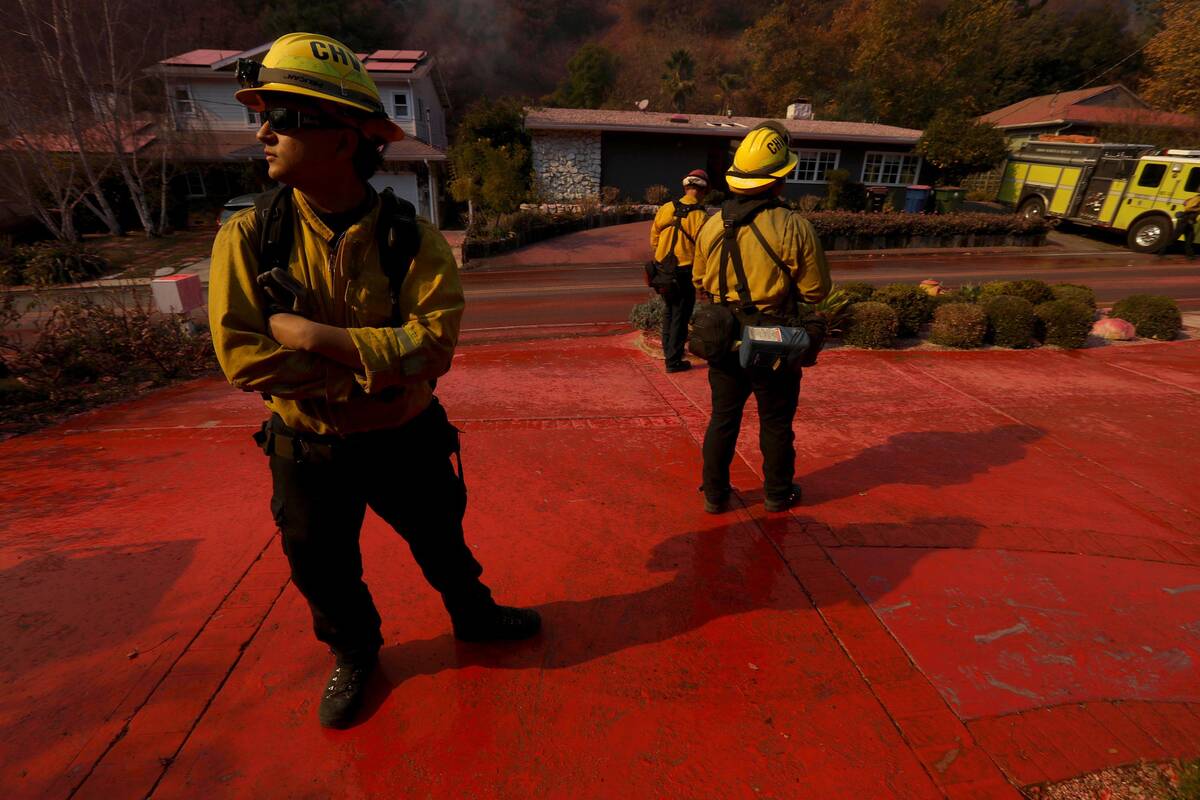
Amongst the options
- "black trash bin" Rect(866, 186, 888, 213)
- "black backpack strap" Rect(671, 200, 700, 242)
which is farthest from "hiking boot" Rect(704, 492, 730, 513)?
"black trash bin" Rect(866, 186, 888, 213)

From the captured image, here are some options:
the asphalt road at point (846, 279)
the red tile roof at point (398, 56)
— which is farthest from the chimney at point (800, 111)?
the red tile roof at point (398, 56)

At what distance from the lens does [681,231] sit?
208 inches

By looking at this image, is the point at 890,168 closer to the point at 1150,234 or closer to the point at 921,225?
the point at 921,225

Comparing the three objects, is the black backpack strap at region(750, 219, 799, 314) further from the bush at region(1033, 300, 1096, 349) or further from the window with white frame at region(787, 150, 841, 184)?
the window with white frame at region(787, 150, 841, 184)

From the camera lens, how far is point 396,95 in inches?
906

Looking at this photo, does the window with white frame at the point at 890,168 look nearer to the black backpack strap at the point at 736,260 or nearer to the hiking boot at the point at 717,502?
the black backpack strap at the point at 736,260

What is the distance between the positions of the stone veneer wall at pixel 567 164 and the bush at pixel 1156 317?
18.6 metres

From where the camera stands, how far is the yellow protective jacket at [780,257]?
2844mm

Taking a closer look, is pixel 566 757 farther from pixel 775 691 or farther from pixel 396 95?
pixel 396 95

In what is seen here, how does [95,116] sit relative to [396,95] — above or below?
below

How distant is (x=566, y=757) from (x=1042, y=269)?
16.8 m

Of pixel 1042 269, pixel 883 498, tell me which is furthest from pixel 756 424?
pixel 1042 269

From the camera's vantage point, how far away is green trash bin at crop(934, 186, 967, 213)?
68.8 ft

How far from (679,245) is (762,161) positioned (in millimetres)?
2554
